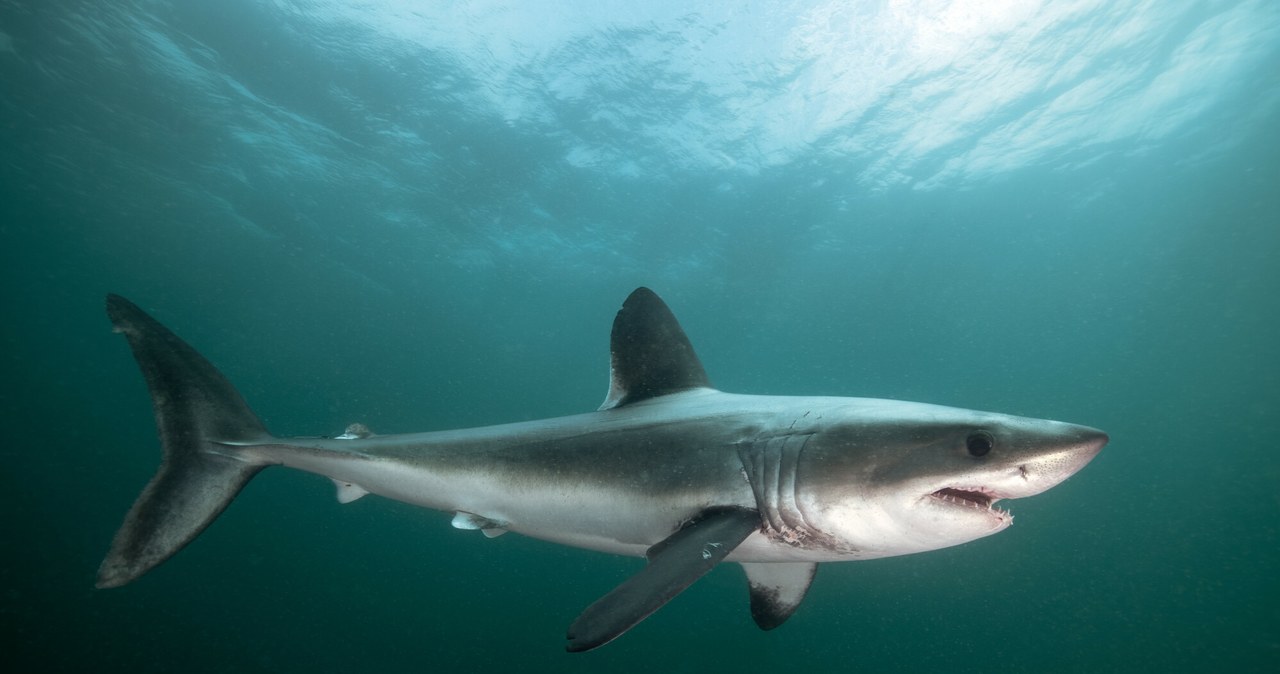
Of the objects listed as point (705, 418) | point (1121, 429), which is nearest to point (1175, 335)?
point (1121, 429)

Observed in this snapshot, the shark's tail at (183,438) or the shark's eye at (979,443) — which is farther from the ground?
the shark's tail at (183,438)

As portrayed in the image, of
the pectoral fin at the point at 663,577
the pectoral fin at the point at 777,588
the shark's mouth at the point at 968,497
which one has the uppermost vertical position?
the shark's mouth at the point at 968,497

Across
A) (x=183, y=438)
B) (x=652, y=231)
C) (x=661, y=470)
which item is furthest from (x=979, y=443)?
(x=652, y=231)

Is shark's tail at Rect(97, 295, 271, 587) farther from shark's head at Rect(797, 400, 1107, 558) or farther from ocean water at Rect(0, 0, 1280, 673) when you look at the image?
ocean water at Rect(0, 0, 1280, 673)

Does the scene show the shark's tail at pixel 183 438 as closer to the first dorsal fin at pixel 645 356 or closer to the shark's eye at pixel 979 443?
the first dorsal fin at pixel 645 356

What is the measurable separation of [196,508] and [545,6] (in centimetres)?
1745

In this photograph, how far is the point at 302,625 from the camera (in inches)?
720

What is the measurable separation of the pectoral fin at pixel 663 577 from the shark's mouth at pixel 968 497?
800 millimetres

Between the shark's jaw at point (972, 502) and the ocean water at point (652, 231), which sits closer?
the shark's jaw at point (972, 502)

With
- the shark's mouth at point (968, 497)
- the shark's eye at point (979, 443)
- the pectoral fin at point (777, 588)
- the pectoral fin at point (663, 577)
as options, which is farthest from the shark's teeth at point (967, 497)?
the pectoral fin at point (777, 588)

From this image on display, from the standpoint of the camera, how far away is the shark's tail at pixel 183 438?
11.7 ft

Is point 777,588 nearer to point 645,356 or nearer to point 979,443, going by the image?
point 645,356

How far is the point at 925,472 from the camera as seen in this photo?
2.20m

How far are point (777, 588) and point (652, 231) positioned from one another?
2850 cm
